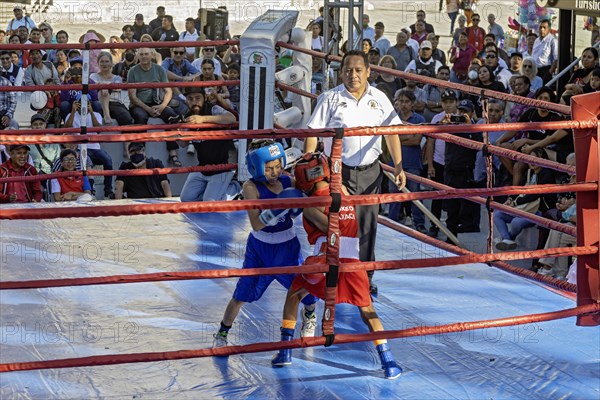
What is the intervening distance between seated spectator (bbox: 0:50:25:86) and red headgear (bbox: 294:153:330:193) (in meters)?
9.40

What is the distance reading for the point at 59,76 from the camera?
13016 mm

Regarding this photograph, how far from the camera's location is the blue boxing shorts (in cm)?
455

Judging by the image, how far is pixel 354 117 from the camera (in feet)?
16.8

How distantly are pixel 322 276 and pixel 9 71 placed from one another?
981 centimetres

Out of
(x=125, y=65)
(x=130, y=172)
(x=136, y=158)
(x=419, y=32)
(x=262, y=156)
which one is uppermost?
(x=419, y=32)

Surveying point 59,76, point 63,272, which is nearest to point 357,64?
point 63,272

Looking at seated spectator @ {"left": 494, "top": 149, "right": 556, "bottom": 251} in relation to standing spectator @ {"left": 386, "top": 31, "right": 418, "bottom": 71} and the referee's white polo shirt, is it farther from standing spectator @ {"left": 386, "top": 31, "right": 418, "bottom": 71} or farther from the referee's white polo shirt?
standing spectator @ {"left": 386, "top": 31, "right": 418, "bottom": 71}

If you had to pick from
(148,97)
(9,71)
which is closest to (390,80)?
(148,97)

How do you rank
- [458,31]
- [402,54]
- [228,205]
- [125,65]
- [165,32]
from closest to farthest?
[228,205] → [125,65] → [402,54] → [458,31] → [165,32]

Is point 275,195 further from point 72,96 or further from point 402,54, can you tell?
point 402,54

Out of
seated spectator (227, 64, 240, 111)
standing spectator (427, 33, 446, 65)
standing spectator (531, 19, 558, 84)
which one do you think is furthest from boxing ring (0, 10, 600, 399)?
standing spectator (531, 19, 558, 84)

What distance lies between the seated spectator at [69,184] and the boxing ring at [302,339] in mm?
1886

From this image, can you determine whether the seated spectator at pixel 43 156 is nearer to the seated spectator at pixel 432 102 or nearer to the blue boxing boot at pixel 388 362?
the seated spectator at pixel 432 102

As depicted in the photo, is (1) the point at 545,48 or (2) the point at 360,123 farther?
(1) the point at 545,48
